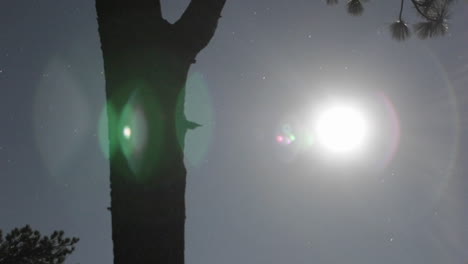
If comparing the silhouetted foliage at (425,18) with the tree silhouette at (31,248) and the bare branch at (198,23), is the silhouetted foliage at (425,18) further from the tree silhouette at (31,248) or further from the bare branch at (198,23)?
the tree silhouette at (31,248)

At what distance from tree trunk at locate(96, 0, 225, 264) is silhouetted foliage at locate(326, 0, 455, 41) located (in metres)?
4.03

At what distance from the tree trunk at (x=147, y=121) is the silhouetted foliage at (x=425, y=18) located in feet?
13.2

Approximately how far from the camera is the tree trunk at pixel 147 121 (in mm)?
1926

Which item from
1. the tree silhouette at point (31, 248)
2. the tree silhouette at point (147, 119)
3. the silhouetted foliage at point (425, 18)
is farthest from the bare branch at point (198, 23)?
the tree silhouette at point (31, 248)

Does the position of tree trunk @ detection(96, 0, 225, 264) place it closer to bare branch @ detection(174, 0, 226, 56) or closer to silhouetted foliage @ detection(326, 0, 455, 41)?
bare branch @ detection(174, 0, 226, 56)

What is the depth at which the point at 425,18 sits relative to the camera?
6.21 m

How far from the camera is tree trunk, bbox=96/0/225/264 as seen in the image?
193 centimetres

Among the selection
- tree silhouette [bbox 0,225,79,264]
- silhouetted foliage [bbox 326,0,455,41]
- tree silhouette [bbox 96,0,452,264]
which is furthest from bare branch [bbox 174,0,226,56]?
tree silhouette [bbox 0,225,79,264]

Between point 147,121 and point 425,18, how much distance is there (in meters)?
5.40

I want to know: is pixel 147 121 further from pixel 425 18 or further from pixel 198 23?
pixel 425 18

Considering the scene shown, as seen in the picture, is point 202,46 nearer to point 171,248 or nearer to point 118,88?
point 118,88

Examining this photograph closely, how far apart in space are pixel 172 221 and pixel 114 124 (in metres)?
0.58

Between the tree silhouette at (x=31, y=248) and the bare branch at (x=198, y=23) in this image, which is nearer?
the bare branch at (x=198, y=23)

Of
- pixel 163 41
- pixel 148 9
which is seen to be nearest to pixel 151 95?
pixel 163 41
